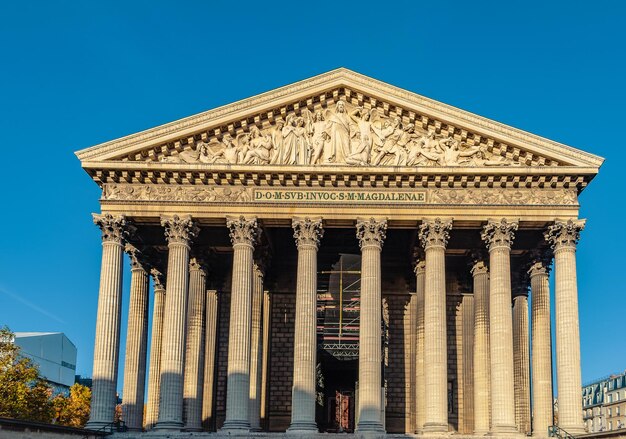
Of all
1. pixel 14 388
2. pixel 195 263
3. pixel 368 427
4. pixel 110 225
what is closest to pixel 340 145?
pixel 195 263

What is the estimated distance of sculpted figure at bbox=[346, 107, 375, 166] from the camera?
45250 millimetres

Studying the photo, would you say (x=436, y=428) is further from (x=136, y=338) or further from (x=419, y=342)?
(x=136, y=338)

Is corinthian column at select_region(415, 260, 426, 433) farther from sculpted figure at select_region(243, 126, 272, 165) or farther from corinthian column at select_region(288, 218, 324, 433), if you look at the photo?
sculpted figure at select_region(243, 126, 272, 165)

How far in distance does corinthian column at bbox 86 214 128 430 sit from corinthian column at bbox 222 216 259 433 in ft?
19.2

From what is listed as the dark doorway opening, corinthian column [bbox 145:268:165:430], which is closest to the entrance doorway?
the dark doorway opening

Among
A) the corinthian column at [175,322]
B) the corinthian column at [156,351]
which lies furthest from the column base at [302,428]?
the corinthian column at [156,351]

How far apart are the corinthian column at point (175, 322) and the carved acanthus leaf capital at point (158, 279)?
7864mm

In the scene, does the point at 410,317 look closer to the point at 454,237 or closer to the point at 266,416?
the point at 454,237

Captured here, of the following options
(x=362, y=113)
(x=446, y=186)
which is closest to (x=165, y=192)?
(x=362, y=113)

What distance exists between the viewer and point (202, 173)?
148ft

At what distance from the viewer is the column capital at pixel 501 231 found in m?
44.7

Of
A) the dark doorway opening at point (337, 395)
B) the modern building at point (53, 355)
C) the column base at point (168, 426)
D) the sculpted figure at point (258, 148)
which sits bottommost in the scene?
the column base at point (168, 426)

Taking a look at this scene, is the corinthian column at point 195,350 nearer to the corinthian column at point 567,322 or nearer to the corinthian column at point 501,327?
the corinthian column at point 501,327

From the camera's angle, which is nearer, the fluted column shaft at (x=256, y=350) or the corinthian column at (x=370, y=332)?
the corinthian column at (x=370, y=332)
